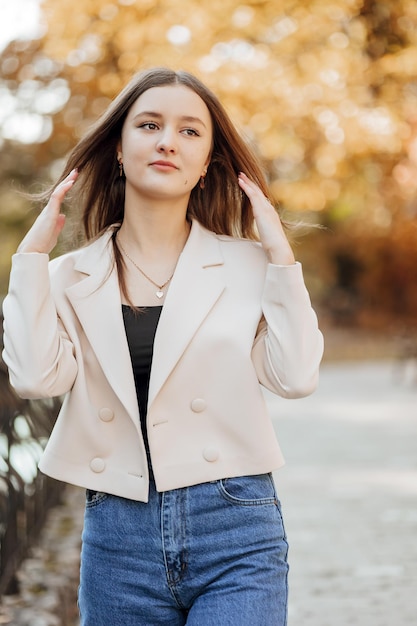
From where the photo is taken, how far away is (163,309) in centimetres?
284

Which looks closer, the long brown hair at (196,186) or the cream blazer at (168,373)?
the cream blazer at (168,373)

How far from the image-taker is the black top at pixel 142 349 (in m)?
2.84

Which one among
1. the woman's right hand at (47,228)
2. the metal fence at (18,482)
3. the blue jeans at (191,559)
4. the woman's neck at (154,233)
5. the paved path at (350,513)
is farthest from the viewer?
the paved path at (350,513)

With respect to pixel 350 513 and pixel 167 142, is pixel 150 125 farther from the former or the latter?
pixel 350 513

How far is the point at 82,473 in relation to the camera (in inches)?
111

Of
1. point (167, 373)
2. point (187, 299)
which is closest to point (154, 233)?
point (187, 299)

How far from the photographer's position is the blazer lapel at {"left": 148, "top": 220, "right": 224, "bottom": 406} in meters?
2.75

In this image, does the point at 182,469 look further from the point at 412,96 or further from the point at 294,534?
the point at 412,96

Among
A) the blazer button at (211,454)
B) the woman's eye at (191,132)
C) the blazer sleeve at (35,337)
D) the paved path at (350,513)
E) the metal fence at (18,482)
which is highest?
the woman's eye at (191,132)

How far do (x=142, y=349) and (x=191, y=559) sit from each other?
1.73 ft

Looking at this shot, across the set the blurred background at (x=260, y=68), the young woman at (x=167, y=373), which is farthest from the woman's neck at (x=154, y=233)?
the blurred background at (x=260, y=68)

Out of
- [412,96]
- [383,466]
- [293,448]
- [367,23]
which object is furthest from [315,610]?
[412,96]

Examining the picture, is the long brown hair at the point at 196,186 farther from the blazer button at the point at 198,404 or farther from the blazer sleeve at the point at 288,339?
the blazer button at the point at 198,404

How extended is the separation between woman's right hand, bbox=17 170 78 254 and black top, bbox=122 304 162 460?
0.28 meters
